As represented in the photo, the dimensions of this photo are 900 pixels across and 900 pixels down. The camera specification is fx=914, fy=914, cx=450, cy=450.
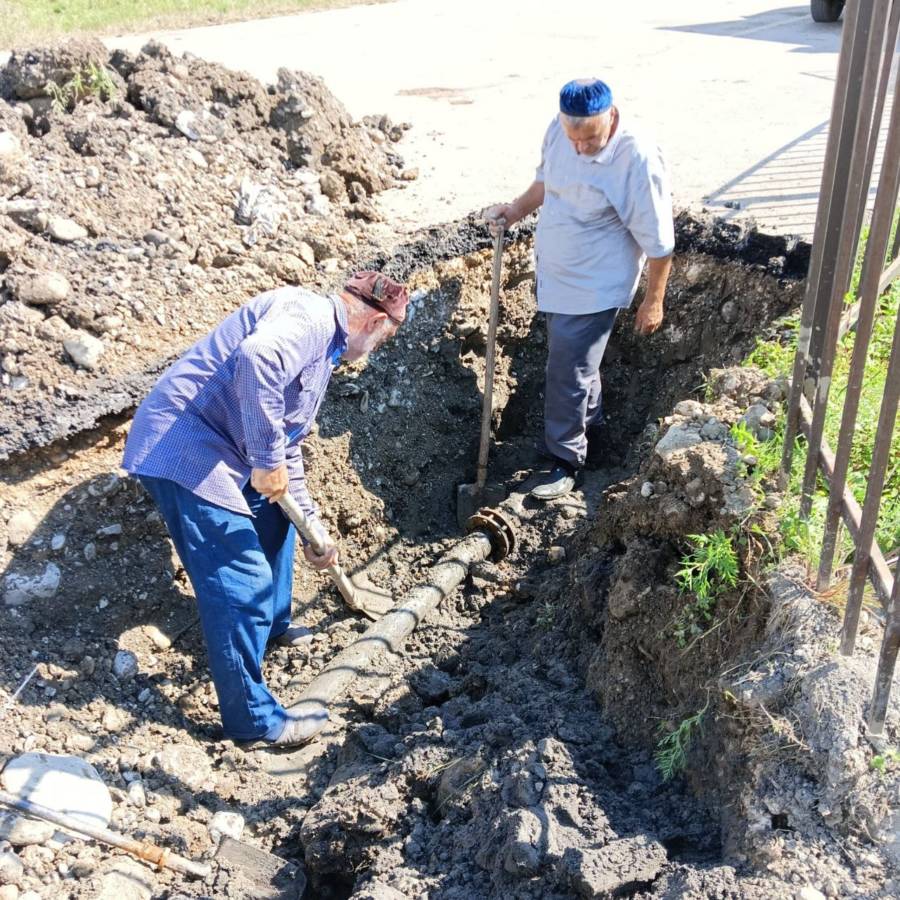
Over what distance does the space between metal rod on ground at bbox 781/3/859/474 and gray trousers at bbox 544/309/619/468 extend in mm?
1899

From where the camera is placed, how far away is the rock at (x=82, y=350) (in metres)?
4.22

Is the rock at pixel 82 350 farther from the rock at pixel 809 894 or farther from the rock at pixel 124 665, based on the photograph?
the rock at pixel 809 894

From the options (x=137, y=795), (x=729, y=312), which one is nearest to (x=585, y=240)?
(x=729, y=312)

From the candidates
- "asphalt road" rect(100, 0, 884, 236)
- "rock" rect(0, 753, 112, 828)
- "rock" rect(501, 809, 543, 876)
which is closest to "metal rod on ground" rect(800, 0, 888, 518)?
"rock" rect(501, 809, 543, 876)

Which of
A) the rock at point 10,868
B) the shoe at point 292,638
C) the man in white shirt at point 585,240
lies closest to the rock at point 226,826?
the rock at point 10,868

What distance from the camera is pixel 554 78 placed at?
9391 mm

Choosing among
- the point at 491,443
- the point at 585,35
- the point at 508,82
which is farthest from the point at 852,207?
the point at 585,35

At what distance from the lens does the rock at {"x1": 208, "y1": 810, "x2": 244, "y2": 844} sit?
10.8 feet

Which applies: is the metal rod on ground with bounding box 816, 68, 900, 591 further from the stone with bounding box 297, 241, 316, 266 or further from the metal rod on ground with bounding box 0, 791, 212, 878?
the stone with bounding box 297, 241, 316, 266

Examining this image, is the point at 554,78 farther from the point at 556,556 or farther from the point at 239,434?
the point at 239,434

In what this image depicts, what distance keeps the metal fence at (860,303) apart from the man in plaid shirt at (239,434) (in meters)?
1.57

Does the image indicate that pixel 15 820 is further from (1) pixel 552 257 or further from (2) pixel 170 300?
(1) pixel 552 257

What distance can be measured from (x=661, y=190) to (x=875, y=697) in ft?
8.94

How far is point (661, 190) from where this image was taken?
4.32 meters
